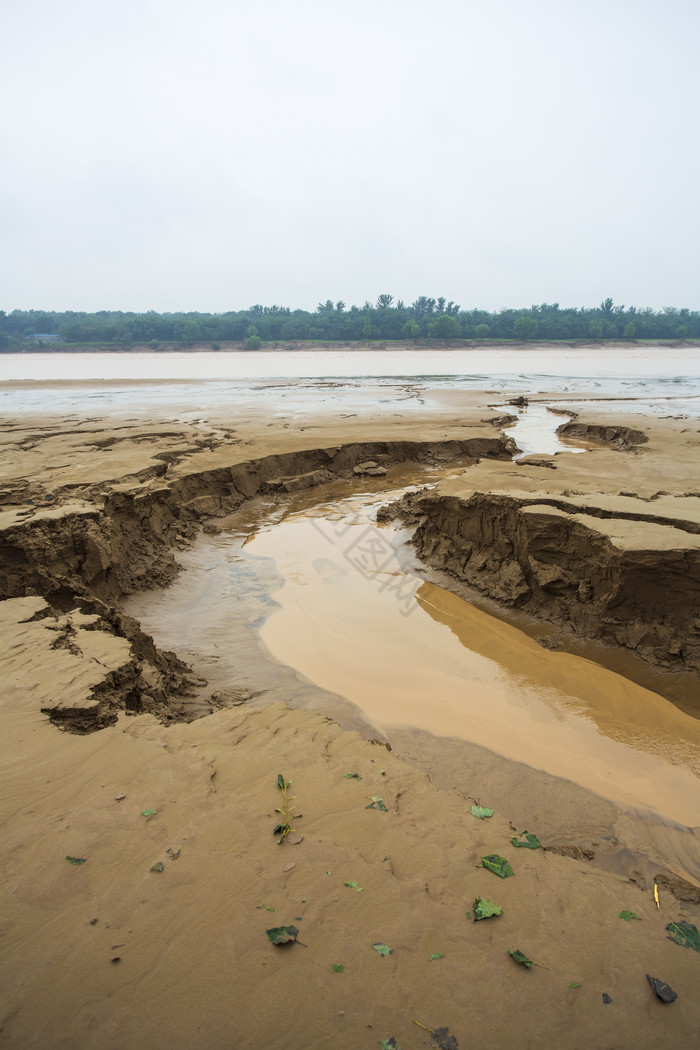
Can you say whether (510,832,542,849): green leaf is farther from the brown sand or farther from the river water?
the river water

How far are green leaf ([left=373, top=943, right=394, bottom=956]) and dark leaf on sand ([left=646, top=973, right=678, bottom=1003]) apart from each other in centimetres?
97

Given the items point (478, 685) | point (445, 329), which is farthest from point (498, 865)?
point (445, 329)

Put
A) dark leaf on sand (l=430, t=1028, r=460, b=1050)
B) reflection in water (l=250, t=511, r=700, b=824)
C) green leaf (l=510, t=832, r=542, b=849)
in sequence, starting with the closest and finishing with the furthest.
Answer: dark leaf on sand (l=430, t=1028, r=460, b=1050) → green leaf (l=510, t=832, r=542, b=849) → reflection in water (l=250, t=511, r=700, b=824)

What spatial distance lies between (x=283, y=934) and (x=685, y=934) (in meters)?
1.71

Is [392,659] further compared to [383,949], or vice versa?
[392,659]

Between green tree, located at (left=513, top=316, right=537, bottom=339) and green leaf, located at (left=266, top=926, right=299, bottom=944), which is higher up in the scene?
green tree, located at (left=513, top=316, right=537, bottom=339)

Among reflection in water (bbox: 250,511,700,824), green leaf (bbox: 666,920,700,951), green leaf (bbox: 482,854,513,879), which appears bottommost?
reflection in water (bbox: 250,511,700,824)

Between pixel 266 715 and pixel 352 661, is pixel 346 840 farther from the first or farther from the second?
pixel 352 661

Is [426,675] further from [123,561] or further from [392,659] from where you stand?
[123,561]

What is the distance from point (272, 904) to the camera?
221 cm

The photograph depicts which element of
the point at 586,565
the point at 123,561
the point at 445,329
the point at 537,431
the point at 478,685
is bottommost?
the point at 478,685

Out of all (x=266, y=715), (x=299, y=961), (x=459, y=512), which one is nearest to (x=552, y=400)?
(x=459, y=512)

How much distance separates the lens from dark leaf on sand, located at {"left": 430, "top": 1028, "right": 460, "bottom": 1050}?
174cm

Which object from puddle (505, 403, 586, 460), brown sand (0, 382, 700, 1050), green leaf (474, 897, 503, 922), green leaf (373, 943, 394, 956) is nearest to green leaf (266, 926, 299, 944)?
brown sand (0, 382, 700, 1050)
